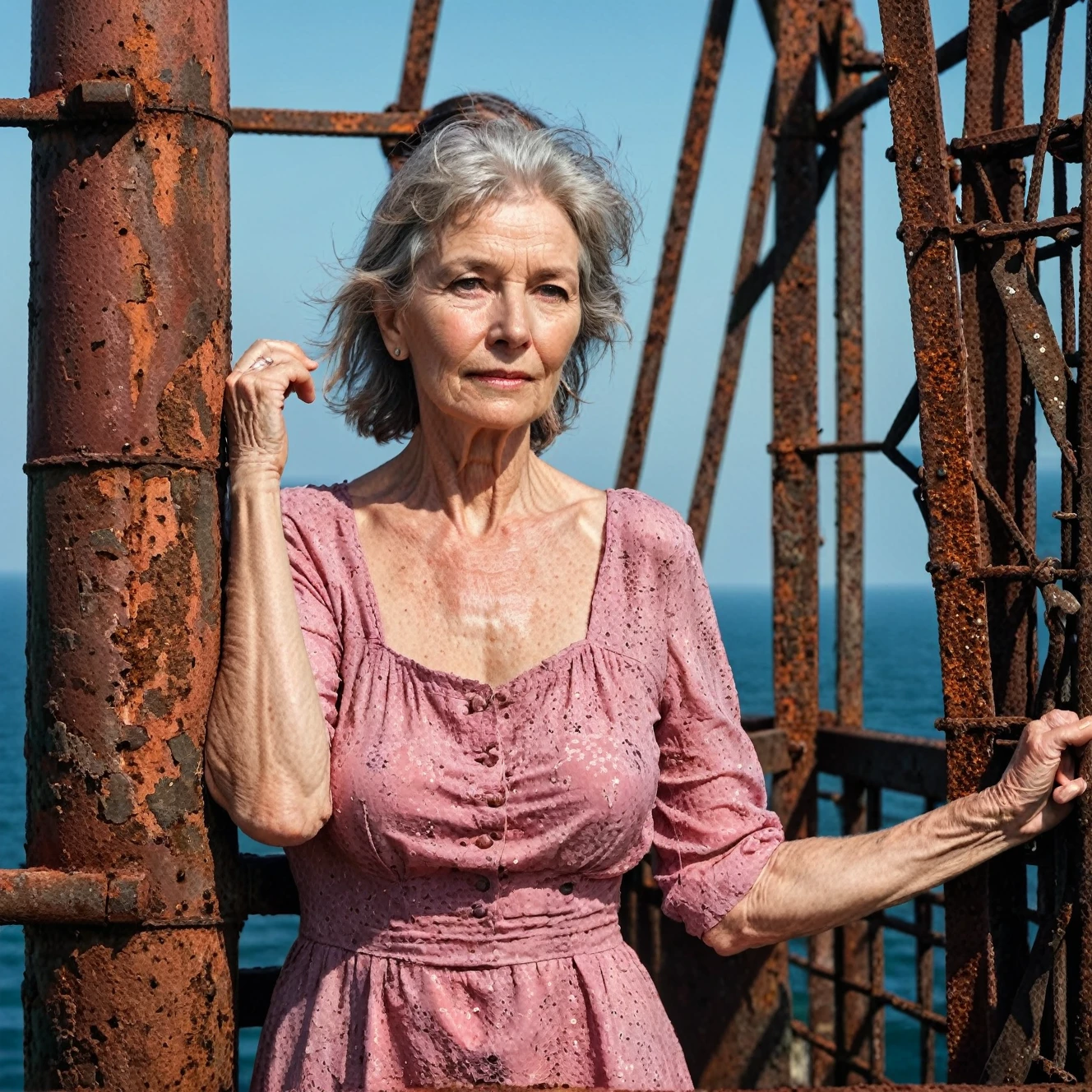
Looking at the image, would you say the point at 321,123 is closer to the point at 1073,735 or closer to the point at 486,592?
the point at 486,592

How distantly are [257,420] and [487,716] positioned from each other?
62 centimetres

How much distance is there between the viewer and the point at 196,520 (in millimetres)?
2363

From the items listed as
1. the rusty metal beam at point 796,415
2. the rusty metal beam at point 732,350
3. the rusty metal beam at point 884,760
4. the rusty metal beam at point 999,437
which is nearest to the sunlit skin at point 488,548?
the rusty metal beam at point 999,437

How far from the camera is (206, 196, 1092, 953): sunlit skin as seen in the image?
2.39 m

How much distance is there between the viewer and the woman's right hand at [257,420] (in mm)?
2391

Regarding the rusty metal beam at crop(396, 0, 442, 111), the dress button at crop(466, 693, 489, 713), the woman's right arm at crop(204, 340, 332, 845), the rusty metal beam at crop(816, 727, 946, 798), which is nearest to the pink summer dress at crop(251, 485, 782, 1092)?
the dress button at crop(466, 693, 489, 713)

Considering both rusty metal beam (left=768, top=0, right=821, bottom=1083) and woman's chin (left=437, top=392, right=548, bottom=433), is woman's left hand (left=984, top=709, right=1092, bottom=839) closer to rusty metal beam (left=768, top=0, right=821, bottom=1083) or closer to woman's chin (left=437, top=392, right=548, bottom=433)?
woman's chin (left=437, top=392, right=548, bottom=433)

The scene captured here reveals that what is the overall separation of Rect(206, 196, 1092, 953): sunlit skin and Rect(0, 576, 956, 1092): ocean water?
200cm

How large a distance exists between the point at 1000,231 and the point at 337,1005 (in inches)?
74.9

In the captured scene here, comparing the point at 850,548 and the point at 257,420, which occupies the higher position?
the point at 257,420

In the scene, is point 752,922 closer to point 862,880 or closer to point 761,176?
point 862,880

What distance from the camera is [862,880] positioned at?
8.70ft

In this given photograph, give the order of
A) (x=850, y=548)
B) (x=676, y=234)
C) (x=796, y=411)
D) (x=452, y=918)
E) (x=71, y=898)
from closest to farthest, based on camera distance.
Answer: (x=71, y=898) < (x=452, y=918) < (x=796, y=411) < (x=850, y=548) < (x=676, y=234)

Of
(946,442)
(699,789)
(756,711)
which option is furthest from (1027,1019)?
(756,711)
